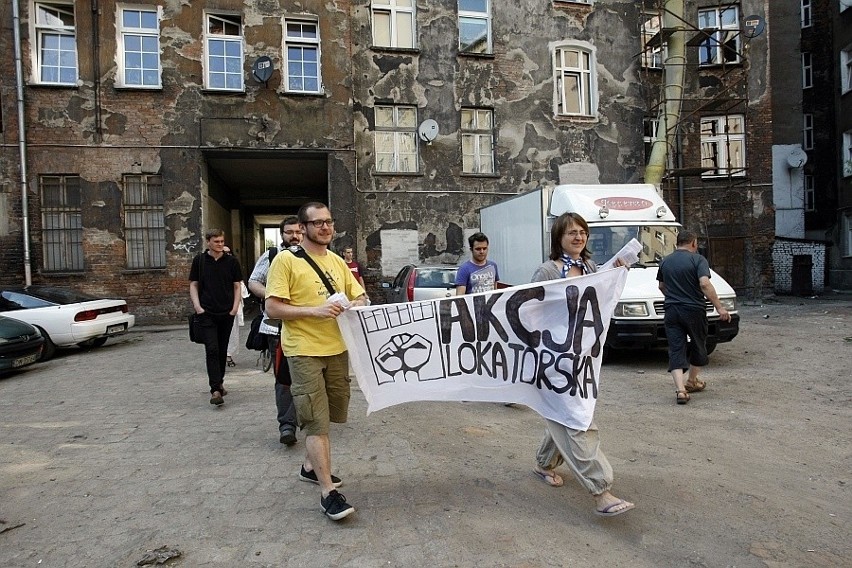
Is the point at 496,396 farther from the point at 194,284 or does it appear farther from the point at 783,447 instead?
the point at 194,284

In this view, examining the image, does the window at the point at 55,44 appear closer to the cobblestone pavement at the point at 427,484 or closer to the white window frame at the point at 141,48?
the white window frame at the point at 141,48

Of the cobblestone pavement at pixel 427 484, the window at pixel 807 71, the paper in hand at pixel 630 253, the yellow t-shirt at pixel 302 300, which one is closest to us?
the cobblestone pavement at pixel 427 484

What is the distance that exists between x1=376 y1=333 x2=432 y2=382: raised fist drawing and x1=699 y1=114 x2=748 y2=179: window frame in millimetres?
18920

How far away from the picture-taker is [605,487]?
10.9ft

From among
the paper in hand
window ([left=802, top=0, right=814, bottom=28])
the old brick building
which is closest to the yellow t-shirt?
the paper in hand

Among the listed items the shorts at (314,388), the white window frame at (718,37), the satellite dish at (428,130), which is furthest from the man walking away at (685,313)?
the white window frame at (718,37)

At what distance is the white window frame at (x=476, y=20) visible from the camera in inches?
723

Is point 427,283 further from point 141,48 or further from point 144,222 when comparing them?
point 141,48

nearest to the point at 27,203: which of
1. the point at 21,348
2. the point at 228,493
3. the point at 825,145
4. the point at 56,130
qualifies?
the point at 56,130

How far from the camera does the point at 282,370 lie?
4.50m

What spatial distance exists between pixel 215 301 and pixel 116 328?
259 inches

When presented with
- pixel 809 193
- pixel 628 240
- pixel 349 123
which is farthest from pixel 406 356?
pixel 809 193

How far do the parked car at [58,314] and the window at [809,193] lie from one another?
1296 inches

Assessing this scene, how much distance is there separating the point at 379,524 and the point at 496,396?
110 cm
